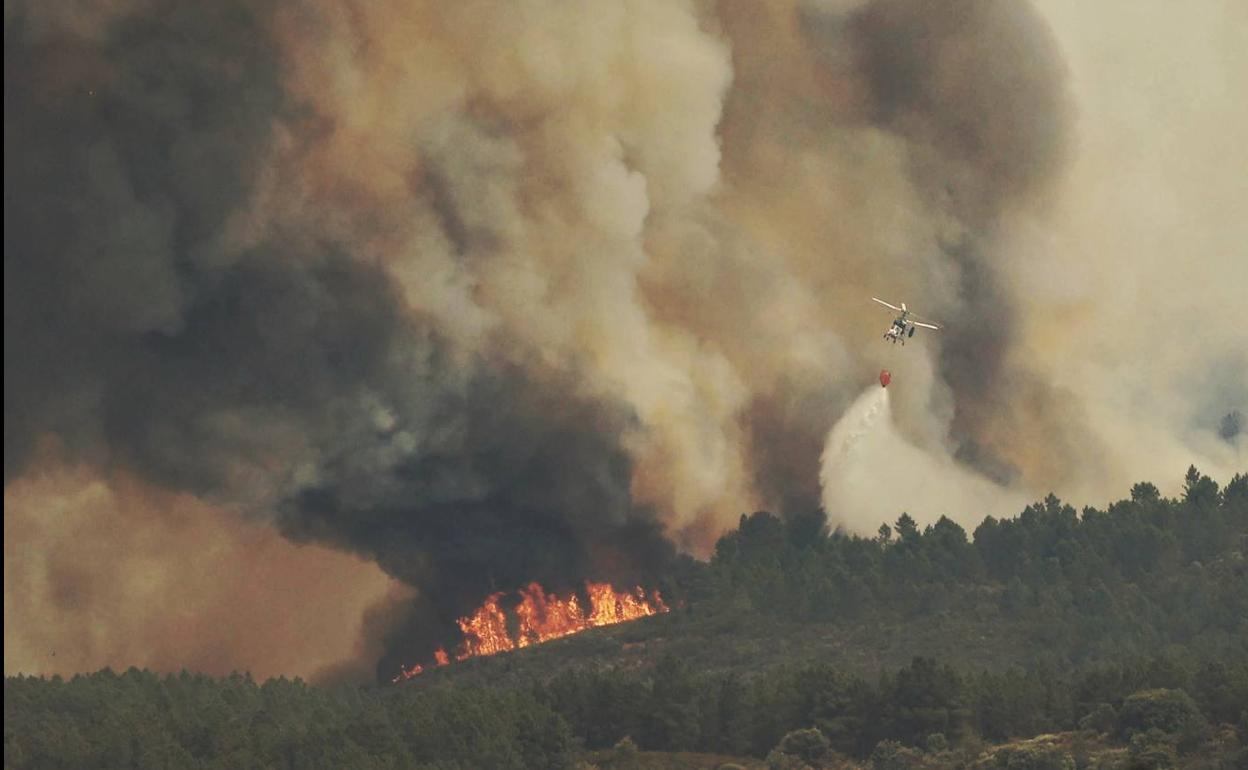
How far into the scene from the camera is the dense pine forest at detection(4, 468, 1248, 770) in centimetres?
13700

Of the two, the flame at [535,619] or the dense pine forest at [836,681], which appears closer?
the dense pine forest at [836,681]

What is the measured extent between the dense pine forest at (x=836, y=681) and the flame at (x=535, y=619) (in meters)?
2.48

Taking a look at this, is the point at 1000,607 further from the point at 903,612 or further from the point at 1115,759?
the point at 1115,759

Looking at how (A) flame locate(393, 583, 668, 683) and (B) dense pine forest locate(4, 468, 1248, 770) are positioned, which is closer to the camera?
(B) dense pine forest locate(4, 468, 1248, 770)

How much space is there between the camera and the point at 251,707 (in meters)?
155

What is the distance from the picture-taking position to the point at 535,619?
593 feet

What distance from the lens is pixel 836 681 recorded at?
144 metres

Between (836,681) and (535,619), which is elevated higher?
(535,619)

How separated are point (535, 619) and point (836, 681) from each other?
135 ft

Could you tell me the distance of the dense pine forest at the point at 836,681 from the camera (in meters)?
137

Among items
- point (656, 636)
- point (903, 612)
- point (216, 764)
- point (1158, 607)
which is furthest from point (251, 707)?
point (1158, 607)

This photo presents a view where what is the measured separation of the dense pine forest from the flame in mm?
2480

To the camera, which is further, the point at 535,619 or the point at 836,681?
the point at 535,619

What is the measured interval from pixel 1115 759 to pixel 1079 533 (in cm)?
5674
